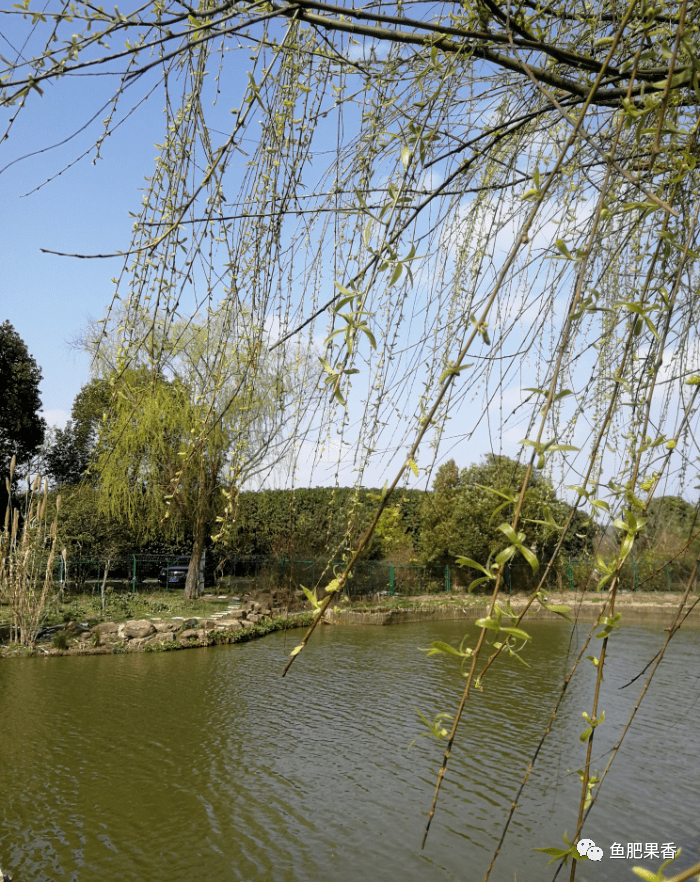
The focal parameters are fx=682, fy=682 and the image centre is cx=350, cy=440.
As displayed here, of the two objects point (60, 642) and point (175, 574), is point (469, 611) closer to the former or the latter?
point (175, 574)

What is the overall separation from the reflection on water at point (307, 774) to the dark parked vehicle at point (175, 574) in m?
4.57

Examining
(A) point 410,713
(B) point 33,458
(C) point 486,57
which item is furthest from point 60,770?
(B) point 33,458

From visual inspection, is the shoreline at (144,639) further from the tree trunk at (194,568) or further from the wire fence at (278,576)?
the wire fence at (278,576)

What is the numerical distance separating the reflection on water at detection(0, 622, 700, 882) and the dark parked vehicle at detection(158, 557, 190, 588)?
4.57 m

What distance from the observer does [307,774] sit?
359 cm

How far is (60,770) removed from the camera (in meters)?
3.62

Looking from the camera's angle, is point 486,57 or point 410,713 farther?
point 410,713

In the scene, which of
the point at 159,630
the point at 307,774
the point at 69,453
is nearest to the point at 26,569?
the point at 159,630

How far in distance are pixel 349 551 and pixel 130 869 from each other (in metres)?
2.30

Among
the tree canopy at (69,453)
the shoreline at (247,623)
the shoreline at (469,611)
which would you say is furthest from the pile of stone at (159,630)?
the tree canopy at (69,453)

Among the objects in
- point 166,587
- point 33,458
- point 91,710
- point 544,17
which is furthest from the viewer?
point 33,458

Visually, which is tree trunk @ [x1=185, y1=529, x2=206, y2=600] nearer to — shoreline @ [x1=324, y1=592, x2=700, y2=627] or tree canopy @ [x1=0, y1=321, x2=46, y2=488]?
shoreline @ [x1=324, y1=592, x2=700, y2=627]

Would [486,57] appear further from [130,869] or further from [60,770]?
[60,770]

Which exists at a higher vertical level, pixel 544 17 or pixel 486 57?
pixel 544 17
